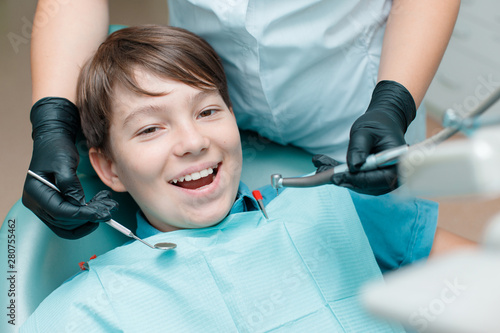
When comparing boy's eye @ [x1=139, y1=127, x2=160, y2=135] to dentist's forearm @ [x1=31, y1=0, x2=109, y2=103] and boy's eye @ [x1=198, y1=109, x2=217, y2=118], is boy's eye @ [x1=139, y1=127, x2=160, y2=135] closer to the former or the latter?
boy's eye @ [x1=198, y1=109, x2=217, y2=118]

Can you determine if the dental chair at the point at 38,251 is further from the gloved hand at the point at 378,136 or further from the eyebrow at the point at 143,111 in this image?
the gloved hand at the point at 378,136

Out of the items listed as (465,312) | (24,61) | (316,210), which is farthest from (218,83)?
(24,61)

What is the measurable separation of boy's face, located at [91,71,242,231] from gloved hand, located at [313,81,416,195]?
215mm

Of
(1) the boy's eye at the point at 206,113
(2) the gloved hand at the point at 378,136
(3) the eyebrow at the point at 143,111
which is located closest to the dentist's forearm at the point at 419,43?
(2) the gloved hand at the point at 378,136

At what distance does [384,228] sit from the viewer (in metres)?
1.10

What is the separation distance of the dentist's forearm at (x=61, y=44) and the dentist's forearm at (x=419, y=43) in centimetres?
69

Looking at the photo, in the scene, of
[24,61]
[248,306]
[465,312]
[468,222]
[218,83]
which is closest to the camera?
[465,312]

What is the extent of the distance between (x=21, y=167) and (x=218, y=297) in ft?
5.09

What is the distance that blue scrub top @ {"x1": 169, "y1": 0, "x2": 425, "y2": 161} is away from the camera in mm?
1102

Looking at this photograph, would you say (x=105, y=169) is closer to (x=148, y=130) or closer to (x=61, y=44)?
(x=148, y=130)

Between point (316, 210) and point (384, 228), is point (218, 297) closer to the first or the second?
point (316, 210)

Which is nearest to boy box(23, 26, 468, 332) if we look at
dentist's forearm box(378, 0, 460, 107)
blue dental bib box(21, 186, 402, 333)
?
blue dental bib box(21, 186, 402, 333)

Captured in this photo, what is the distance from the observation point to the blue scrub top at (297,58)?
3.61 feet

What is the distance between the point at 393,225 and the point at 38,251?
769 millimetres
